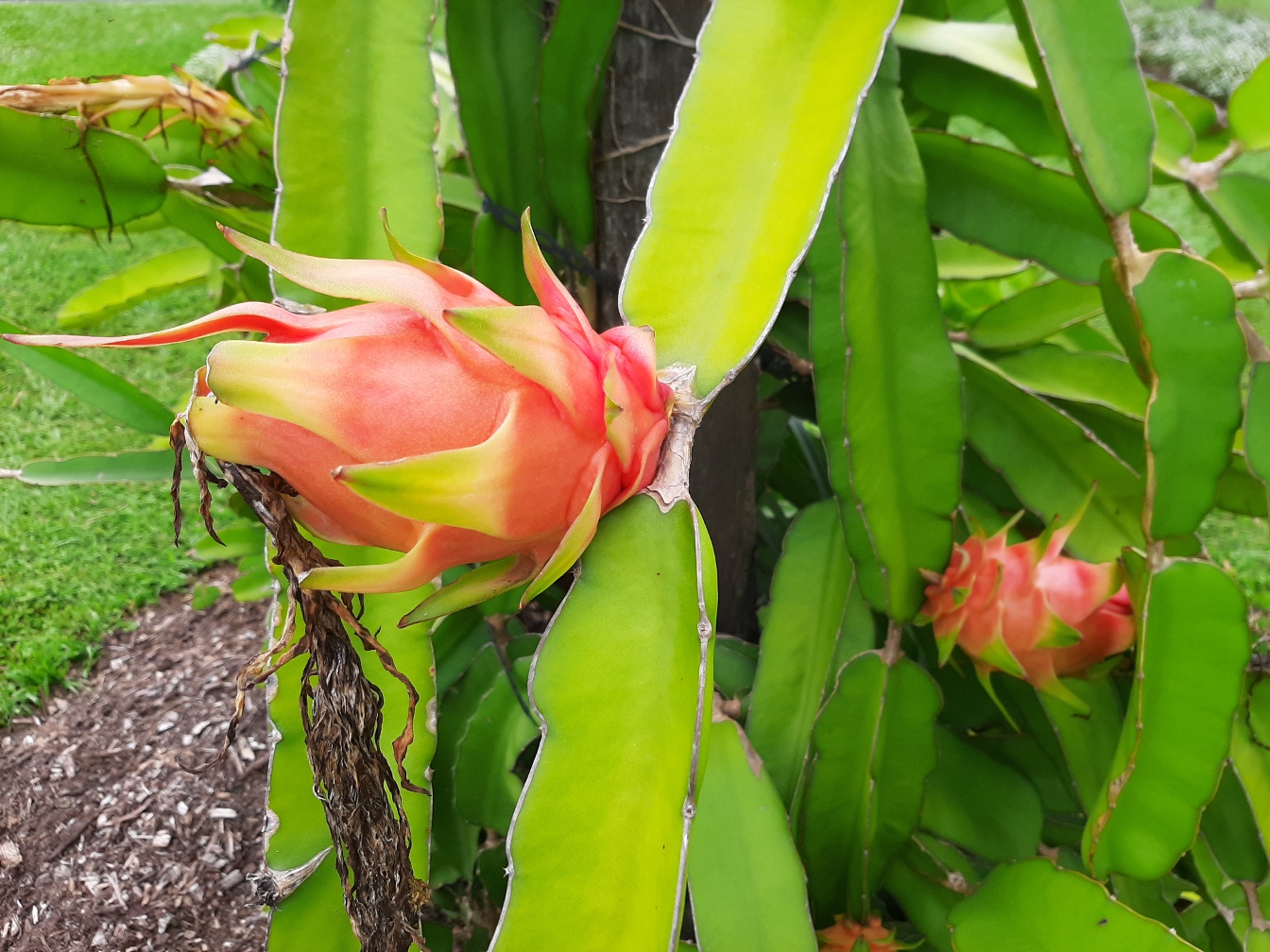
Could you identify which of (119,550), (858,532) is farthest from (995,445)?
(119,550)

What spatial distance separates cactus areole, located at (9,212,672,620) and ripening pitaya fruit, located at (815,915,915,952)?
1.61 feet

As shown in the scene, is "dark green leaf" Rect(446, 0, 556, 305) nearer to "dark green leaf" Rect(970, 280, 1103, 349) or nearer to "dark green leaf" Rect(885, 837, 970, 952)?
"dark green leaf" Rect(970, 280, 1103, 349)

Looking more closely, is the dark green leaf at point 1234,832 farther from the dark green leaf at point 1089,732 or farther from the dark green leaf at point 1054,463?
the dark green leaf at point 1054,463

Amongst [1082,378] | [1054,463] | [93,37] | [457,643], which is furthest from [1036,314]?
[93,37]

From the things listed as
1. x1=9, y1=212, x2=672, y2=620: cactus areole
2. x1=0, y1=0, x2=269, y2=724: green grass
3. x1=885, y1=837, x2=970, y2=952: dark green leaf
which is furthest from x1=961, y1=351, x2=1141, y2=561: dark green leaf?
x1=0, y1=0, x2=269, y2=724: green grass

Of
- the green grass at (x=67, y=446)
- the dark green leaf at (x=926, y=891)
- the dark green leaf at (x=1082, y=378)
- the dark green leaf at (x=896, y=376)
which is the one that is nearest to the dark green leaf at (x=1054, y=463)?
the dark green leaf at (x=1082, y=378)

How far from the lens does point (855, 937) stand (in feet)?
2.22

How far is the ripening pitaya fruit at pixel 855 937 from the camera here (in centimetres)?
67

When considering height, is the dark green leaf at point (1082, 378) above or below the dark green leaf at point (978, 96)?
below

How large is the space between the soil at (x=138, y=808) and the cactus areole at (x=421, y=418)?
27.2 inches

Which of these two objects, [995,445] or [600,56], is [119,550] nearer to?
[600,56]

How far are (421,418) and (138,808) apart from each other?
106cm

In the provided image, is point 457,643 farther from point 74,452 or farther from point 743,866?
point 74,452

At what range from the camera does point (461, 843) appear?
839 millimetres
